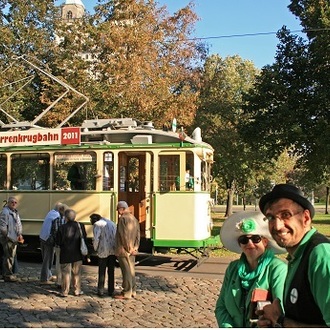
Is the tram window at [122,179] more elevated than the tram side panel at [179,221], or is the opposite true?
the tram window at [122,179]

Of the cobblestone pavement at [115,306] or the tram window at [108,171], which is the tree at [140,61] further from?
the cobblestone pavement at [115,306]

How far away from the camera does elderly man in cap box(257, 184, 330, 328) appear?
2025mm

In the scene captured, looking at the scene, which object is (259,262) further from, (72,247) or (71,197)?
(71,197)

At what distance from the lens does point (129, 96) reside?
64.4 feet

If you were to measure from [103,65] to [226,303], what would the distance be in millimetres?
18359

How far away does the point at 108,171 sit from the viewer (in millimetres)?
12047

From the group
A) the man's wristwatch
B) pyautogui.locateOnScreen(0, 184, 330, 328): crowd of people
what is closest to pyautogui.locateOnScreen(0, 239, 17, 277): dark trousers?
pyautogui.locateOnScreen(0, 184, 330, 328): crowd of people

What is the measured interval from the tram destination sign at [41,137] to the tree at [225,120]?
20715 millimetres

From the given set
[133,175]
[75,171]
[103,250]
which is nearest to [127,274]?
[103,250]

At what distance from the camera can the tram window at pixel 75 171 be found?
12094mm

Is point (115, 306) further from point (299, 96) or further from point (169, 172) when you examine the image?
point (299, 96)

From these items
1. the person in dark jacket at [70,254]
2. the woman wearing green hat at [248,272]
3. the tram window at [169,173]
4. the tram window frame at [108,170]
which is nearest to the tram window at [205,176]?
the tram window at [169,173]

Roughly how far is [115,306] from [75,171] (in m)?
5.28

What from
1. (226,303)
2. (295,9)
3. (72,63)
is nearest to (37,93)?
(72,63)
